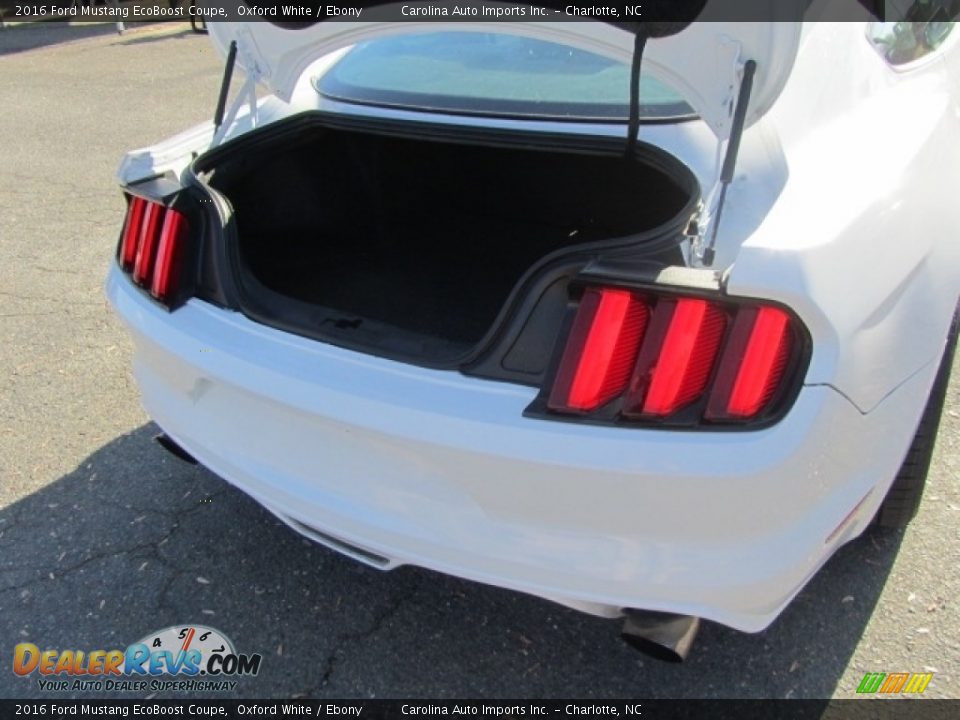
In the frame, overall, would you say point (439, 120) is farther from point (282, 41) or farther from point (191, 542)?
point (191, 542)

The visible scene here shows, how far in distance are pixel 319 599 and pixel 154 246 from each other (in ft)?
3.38

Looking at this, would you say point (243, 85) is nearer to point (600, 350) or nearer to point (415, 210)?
point (415, 210)

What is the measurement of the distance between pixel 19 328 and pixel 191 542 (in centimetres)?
189

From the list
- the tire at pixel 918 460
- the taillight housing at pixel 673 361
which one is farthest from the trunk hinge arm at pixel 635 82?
the tire at pixel 918 460

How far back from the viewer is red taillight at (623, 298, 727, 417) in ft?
4.99

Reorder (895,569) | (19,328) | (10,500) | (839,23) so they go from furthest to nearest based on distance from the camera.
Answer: (19,328)
(10,500)
(895,569)
(839,23)

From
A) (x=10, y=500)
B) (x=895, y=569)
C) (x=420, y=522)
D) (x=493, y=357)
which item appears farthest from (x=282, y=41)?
(x=895, y=569)

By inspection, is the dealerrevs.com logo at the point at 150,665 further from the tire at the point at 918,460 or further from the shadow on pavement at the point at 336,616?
the tire at the point at 918,460

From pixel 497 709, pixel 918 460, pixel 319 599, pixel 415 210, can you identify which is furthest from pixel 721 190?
pixel 415 210

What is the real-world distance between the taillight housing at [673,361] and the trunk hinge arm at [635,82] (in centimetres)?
49

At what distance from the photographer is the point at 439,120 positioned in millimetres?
2484

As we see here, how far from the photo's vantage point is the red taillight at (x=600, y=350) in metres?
1.56

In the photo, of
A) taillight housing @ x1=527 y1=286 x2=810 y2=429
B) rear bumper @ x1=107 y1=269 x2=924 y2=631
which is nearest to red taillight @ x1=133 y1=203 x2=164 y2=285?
rear bumper @ x1=107 y1=269 x2=924 y2=631

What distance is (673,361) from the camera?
5.03ft
